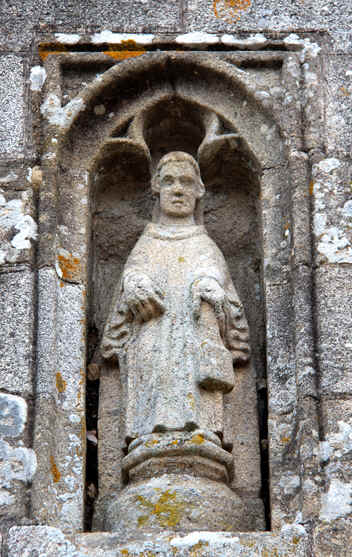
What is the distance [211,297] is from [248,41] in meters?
1.69

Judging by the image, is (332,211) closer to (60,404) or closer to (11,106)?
(60,404)

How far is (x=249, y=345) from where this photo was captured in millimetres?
6875

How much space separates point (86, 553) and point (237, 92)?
2.88m

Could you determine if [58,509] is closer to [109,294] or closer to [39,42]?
[109,294]

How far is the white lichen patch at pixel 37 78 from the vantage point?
736 cm

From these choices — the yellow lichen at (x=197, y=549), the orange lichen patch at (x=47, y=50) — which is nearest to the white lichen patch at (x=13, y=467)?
the yellow lichen at (x=197, y=549)

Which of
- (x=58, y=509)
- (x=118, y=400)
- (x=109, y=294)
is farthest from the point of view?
(x=109, y=294)

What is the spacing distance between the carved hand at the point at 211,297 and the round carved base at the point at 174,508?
0.90 metres

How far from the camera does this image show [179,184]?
7254mm

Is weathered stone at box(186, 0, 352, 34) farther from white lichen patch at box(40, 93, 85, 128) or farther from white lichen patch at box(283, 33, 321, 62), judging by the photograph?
white lichen patch at box(40, 93, 85, 128)

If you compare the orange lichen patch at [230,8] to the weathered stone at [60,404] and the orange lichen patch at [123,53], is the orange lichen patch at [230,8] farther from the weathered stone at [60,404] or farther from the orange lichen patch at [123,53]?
the weathered stone at [60,404]

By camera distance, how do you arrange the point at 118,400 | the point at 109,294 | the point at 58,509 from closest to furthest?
the point at 58,509 → the point at 118,400 → the point at 109,294

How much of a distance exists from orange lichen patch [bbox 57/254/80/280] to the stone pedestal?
103 centimetres

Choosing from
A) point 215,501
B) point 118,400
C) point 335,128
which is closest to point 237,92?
point 335,128
